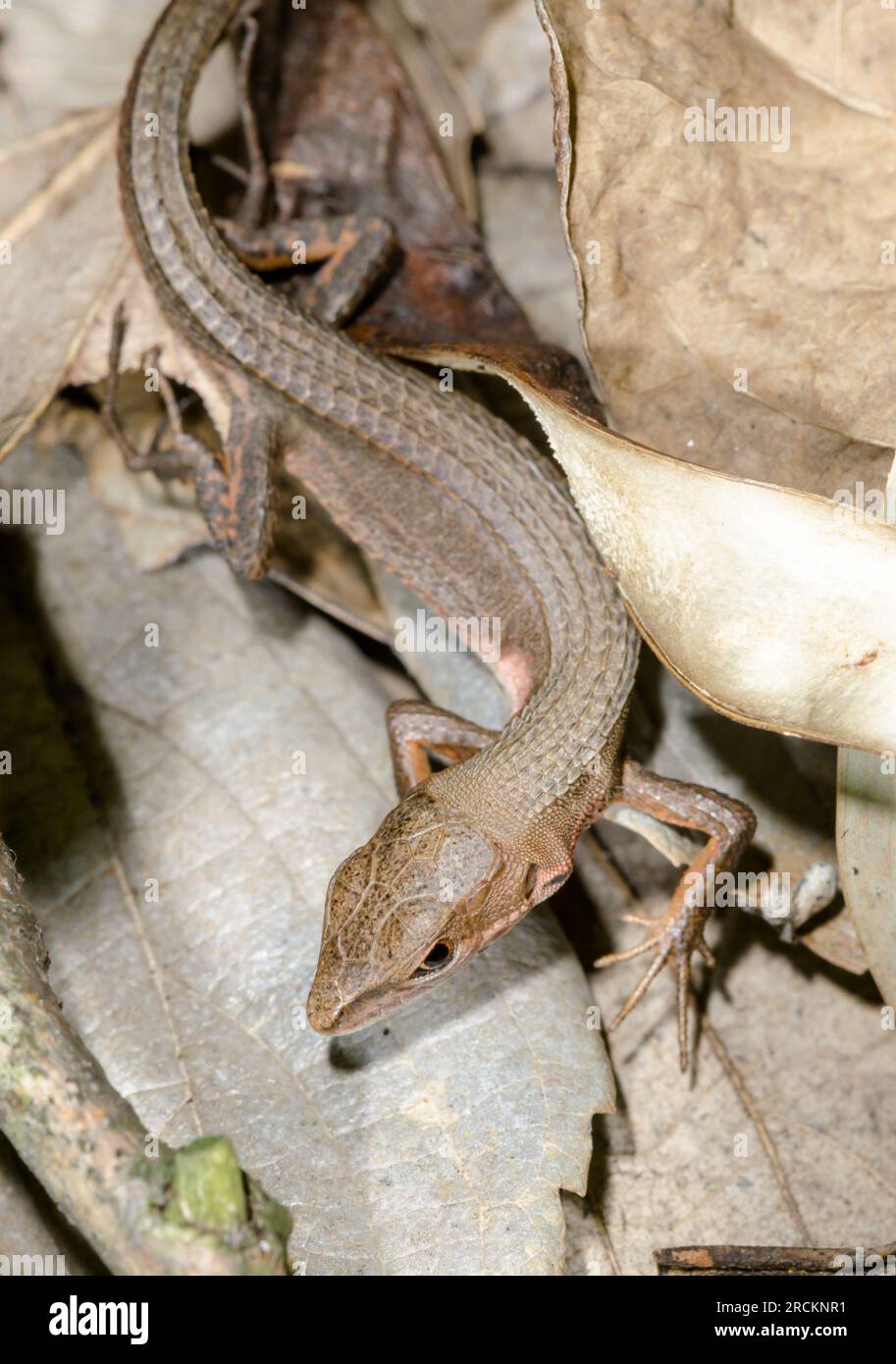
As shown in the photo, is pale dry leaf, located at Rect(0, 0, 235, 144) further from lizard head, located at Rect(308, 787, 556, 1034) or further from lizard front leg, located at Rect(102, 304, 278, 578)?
lizard head, located at Rect(308, 787, 556, 1034)

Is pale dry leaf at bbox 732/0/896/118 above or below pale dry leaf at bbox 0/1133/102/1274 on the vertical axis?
above

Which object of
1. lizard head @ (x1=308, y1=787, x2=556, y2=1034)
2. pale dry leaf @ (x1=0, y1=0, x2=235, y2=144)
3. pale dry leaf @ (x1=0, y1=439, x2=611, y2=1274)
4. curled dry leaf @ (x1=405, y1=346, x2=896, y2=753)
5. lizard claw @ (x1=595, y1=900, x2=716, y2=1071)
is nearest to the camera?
curled dry leaf @ (x1=405, y1=346, x2=896, y2=753)

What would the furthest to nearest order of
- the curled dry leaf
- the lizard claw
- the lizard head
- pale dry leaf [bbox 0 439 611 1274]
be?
1. the lizard claw
2. the lizard head
3. pale dry leaf [bbox 0 439 611 1274]
4. the curled dry leaf

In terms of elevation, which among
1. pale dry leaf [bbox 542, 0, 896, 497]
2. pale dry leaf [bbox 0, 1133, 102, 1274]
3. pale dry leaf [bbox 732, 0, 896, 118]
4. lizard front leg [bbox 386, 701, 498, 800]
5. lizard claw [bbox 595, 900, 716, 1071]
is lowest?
pale dry leaf [bbox 0, 1133, 102, 1274]

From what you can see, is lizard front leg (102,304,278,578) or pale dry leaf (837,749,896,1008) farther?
lizard front leg (102,304,278,578)

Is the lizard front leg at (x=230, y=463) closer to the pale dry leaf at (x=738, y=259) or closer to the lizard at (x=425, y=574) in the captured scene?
the lizard at (x=425, y=574)

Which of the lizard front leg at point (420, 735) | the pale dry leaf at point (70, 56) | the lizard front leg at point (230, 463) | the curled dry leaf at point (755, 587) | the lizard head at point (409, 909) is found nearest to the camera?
the curled dry leaf at point (755, 587)

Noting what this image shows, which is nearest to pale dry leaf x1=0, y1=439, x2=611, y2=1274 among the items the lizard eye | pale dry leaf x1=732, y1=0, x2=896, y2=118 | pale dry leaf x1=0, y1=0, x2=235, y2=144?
the lizard eye

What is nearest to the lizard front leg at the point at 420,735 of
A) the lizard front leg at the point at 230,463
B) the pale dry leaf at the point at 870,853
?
the lizard front leg at the point at 230,463
